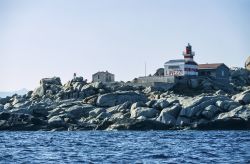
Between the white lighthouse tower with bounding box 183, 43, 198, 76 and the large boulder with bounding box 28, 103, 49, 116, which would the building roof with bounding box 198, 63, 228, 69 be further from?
the large boulder with bounding box 28, 103, 49, 116

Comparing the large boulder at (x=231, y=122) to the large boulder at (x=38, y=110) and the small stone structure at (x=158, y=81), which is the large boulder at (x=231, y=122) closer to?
the large boulder at (x=38, y=110)

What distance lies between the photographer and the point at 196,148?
5016 centimetres

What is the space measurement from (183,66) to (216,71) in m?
9.73

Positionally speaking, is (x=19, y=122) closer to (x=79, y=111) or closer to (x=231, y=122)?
(x=79, y=111)

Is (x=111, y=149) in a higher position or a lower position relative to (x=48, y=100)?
lower

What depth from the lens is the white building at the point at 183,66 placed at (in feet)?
387

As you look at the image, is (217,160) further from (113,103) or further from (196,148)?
(113,103)

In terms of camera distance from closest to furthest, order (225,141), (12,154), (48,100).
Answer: (12,154), (225,141), (48,100)

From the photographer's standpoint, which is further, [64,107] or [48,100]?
[48,100]

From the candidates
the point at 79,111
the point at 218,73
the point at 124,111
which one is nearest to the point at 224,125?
the point at 124,111

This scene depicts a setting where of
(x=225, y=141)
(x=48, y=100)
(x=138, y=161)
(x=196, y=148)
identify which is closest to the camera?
(x=138, y=161)

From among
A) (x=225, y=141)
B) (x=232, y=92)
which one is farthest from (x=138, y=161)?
(x=232, y=92)

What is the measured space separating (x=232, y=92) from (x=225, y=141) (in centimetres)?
5203

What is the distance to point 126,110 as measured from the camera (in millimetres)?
89125
